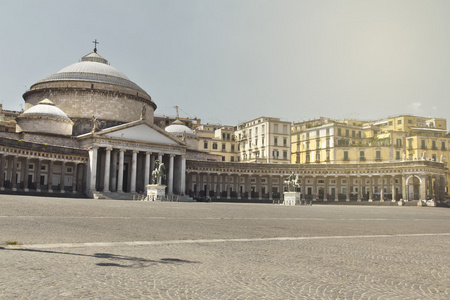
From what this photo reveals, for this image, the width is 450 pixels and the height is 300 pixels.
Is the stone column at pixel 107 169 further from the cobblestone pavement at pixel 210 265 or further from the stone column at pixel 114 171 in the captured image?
the cobblestone pavement at pixel 210 265

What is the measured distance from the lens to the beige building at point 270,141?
9288cm

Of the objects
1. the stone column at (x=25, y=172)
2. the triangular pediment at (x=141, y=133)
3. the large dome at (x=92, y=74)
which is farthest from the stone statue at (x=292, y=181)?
the stone column at (x=25, y=172)

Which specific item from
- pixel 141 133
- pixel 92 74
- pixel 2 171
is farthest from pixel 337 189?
pixel 2 171

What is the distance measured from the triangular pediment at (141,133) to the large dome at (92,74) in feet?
40.2

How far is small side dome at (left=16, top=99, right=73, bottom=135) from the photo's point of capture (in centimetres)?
6494

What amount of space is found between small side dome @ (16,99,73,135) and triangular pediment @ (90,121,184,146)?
7327 millimetres

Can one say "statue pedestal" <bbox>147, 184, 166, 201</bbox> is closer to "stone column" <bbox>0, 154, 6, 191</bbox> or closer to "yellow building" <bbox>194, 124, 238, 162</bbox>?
"stone column" <bbox>0, 154, 6, 191</bbox>

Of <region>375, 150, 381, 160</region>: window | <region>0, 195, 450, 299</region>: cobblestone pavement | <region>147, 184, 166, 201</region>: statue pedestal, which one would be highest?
<region>375, 150, 381, 160</region>: window

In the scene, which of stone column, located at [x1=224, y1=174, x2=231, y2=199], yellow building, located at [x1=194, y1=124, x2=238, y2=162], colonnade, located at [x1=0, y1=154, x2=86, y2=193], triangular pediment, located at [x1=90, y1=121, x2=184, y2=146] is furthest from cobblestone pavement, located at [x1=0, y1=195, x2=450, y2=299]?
yellow building, located at [x1=194, y1=124, x2=238, y2=162]

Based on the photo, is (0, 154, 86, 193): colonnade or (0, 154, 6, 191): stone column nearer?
(0, 154, 6, 191): stone column

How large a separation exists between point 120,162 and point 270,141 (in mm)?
37835

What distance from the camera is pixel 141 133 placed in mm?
66625

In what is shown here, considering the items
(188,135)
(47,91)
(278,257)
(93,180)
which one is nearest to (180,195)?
(93,180)

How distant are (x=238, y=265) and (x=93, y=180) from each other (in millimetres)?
55286
